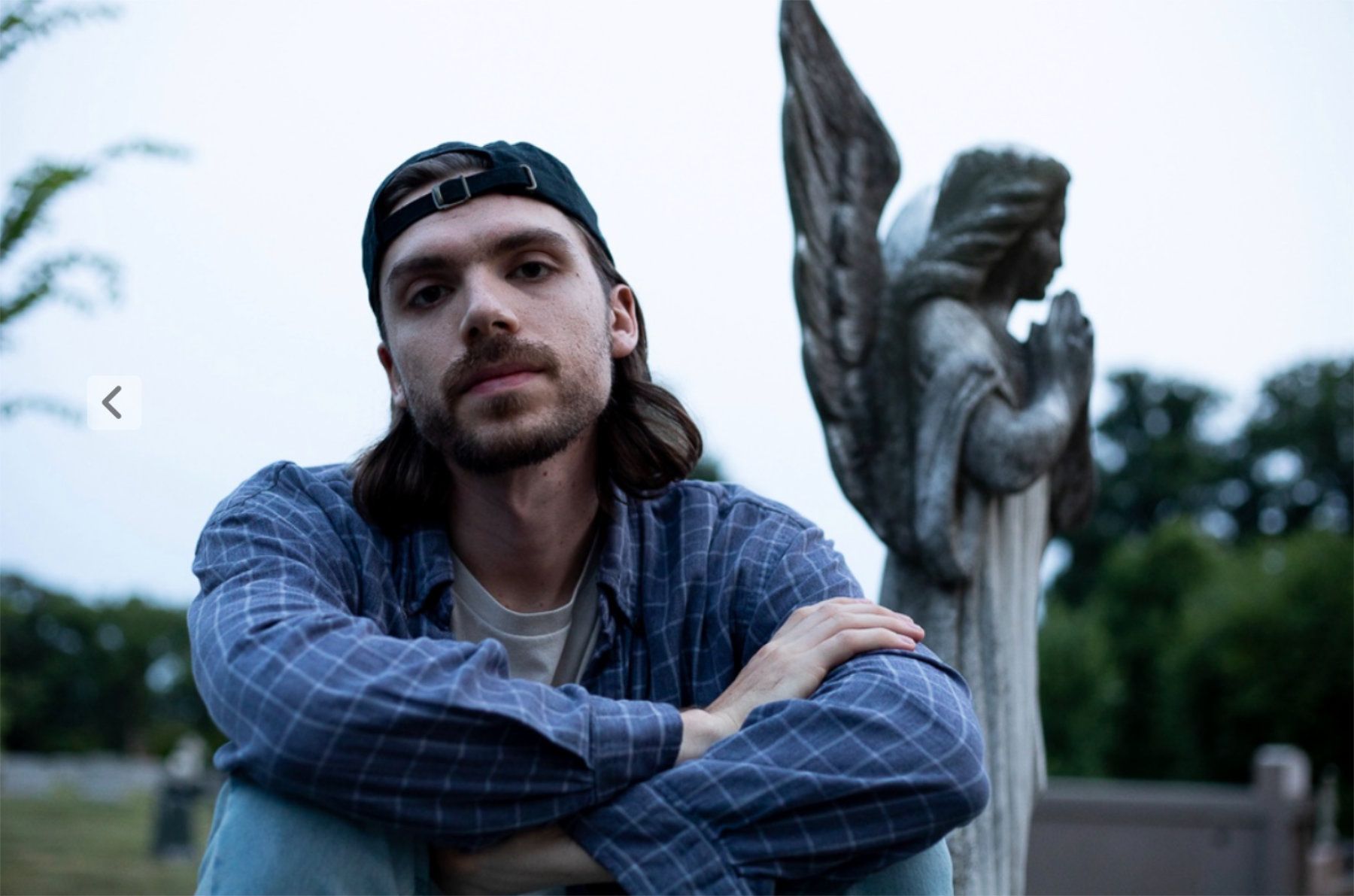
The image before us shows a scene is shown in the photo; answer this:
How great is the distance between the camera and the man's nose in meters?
2.10

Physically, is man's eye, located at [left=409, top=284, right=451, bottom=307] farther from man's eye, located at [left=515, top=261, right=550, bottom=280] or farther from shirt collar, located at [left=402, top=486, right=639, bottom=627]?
shirt collar, located at [left=402, top=486, right=639, bottom=627]

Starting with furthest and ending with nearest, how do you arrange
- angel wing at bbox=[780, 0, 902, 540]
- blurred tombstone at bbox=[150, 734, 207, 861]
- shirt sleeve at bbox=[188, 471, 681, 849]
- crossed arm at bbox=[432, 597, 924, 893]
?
blurred tombstone at bbox=[150, 734, 207, 861]
angel wing at bbox=[780, 0, 902, 540]
crossed arm at bbox=[432, 597, 924, 893]
shirt sleeve at bbox=[188, 471, 681, 849]

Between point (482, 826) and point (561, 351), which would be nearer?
point (482, 826)

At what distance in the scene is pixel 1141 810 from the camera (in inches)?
421

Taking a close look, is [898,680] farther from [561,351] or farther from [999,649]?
[999,649]

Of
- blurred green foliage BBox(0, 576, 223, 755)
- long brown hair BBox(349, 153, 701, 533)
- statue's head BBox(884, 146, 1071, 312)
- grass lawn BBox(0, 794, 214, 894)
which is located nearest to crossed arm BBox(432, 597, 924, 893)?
long brown hair BBox(349, 153, 701, 533)

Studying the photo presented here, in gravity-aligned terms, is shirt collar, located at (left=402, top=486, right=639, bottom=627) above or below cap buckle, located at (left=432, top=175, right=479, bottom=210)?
below

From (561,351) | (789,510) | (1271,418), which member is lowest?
(1271,418)

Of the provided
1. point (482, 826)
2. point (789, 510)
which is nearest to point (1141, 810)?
point (789, 510)

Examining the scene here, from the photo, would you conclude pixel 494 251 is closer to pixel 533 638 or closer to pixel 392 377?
pixel 392 377

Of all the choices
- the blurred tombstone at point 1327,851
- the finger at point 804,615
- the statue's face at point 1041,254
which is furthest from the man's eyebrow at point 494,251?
the blurred tombstone at point 1327,851

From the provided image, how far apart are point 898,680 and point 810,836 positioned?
10.9 inches

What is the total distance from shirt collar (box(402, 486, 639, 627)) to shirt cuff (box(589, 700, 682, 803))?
383 millimetres

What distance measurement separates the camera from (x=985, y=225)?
11.5ft
